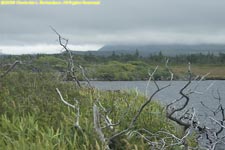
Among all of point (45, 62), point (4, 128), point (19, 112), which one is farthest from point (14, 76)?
point (4, 128)

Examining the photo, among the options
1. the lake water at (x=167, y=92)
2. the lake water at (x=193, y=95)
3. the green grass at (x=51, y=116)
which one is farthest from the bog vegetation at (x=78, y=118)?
the lake water at (x=167, y=92)

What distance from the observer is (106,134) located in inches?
336

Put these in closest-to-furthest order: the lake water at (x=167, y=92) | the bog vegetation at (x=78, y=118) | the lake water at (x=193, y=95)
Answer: the bog vegetation at (x=78, y=118) → the lake water at (x=193, y=95) → the lake water at (x=167, y=92)

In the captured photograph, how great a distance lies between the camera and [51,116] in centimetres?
931

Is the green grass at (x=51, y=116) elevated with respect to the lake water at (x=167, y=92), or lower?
elevated

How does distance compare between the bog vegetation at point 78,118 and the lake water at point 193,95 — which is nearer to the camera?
the bog vegetation at point 78,118

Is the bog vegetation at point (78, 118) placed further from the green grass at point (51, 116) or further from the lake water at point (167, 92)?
the lake water at point (167, 92)

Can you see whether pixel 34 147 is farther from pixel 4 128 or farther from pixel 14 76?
pixel 14 76

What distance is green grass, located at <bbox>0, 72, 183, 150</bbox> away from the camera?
26.5 feet

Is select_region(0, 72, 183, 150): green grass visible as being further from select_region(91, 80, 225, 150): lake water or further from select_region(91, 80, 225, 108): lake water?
select_region(91, 80, 225, 108): lake water

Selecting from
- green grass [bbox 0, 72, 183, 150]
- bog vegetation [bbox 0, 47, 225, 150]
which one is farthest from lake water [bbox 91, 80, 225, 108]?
green grass [bbox 0, 72, 183, 150]

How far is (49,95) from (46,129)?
232 cm

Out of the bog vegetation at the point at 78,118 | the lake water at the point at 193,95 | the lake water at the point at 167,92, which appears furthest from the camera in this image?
the lake water at the point at 167,92

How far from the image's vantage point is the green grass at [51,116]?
26.5ft
